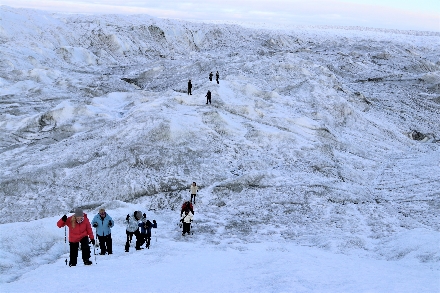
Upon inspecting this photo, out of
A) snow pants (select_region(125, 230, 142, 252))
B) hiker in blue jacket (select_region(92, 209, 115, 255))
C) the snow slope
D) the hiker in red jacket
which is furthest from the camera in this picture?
snow pants (select_region(125, 230, 142, 252))

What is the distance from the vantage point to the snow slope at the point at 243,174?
34.7 ft

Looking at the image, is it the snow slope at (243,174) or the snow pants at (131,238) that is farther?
the snow pants at (131,238)

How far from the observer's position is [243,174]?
847 inches

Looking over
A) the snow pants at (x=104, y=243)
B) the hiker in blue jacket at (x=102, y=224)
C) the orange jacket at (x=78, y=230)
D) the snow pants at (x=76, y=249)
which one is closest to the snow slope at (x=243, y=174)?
the snow pants at (x=104, y=243)

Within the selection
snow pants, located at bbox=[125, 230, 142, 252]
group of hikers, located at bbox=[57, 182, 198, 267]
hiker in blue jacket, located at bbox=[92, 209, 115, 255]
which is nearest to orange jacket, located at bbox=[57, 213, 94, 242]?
group of hikers, located at bbox=[57, 182, 198, 267]

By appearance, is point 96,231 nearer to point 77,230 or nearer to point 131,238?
point 77,230

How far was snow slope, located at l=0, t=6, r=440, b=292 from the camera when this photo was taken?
10.6 metres

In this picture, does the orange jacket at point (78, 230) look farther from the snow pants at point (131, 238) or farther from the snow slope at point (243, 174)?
the snow pants at point (131, 238)

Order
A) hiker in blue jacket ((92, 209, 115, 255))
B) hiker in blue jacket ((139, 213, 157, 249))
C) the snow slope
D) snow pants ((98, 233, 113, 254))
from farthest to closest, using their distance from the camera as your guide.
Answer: hiker in blue jacket ((139, 213, 157, 249)) → the snow slope → snow pants ((98, 233, 113, 254)) → hiker in blue jacket ((92, 209, 115, 255))

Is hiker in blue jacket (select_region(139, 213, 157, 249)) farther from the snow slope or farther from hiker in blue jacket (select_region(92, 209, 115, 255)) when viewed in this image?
hiker in blue jacket (select_region(92, 209, 115, 255))

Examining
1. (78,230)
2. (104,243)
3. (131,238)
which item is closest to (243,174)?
(131,238)

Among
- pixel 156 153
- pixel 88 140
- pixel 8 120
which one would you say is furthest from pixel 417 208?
pixel 8 120

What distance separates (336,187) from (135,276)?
15.0 metres

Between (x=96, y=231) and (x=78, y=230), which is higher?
(x=78, y=230)
